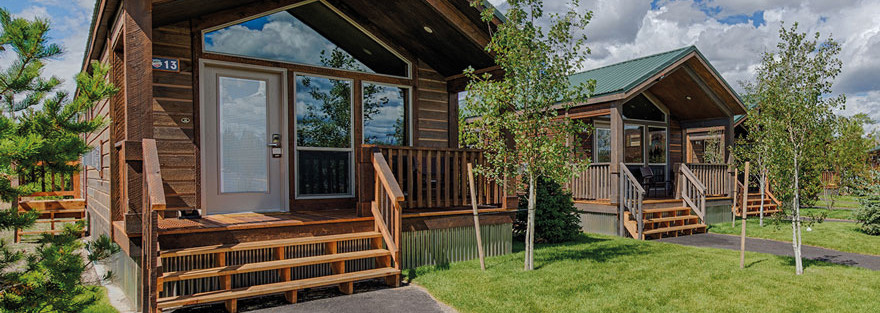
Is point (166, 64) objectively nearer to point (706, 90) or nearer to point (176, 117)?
point (176, 117)

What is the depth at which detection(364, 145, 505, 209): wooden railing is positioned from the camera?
21.2 ft

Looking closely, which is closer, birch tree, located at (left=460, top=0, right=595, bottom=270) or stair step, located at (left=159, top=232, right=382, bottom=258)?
stair step, located at (left=159, top=232, right=382, bottom=258)

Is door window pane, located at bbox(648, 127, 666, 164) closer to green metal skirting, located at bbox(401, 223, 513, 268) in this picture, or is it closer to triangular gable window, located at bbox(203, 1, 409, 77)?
green metal skirting, located at bbox(401, 223, 513, 268)

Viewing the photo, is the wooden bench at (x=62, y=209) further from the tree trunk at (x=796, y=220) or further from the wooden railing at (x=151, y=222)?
the tree trunk at (x=796, y=220)

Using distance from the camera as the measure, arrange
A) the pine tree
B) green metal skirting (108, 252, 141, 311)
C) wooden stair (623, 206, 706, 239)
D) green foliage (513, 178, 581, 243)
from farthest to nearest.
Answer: wooden stair (623, 206, 706, 239)
green foliage (513, 178, 581, 243)
green metal skirting (108, 252, 141, 311)
the pine tree

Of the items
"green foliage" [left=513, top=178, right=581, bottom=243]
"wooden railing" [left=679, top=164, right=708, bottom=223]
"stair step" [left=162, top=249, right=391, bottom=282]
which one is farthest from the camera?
"wooden railing" [left=679, top=164, right=708, bottom=223]

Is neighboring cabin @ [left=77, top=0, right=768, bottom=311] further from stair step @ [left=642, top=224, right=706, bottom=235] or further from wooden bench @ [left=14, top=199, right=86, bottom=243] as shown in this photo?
wooden bench @ [left=14, top=199, right=86, bottom=243]

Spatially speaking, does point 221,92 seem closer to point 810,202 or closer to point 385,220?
point 385,220

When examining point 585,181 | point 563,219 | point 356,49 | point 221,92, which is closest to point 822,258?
point 563,219

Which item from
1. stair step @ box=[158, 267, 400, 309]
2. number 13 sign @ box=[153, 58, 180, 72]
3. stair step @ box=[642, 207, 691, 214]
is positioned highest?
number 13 sign @ box=[153, 58, 180, 72]

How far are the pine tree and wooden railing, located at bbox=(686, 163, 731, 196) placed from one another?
1213 centimetres

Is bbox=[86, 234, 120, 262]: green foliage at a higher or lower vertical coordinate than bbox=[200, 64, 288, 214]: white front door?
lower

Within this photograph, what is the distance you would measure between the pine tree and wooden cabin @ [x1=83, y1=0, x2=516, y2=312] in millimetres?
1154

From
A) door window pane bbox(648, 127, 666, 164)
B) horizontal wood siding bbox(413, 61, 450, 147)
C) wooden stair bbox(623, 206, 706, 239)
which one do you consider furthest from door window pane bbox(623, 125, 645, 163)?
horizontal wood siding bbox(413, 61, 450, 147)
